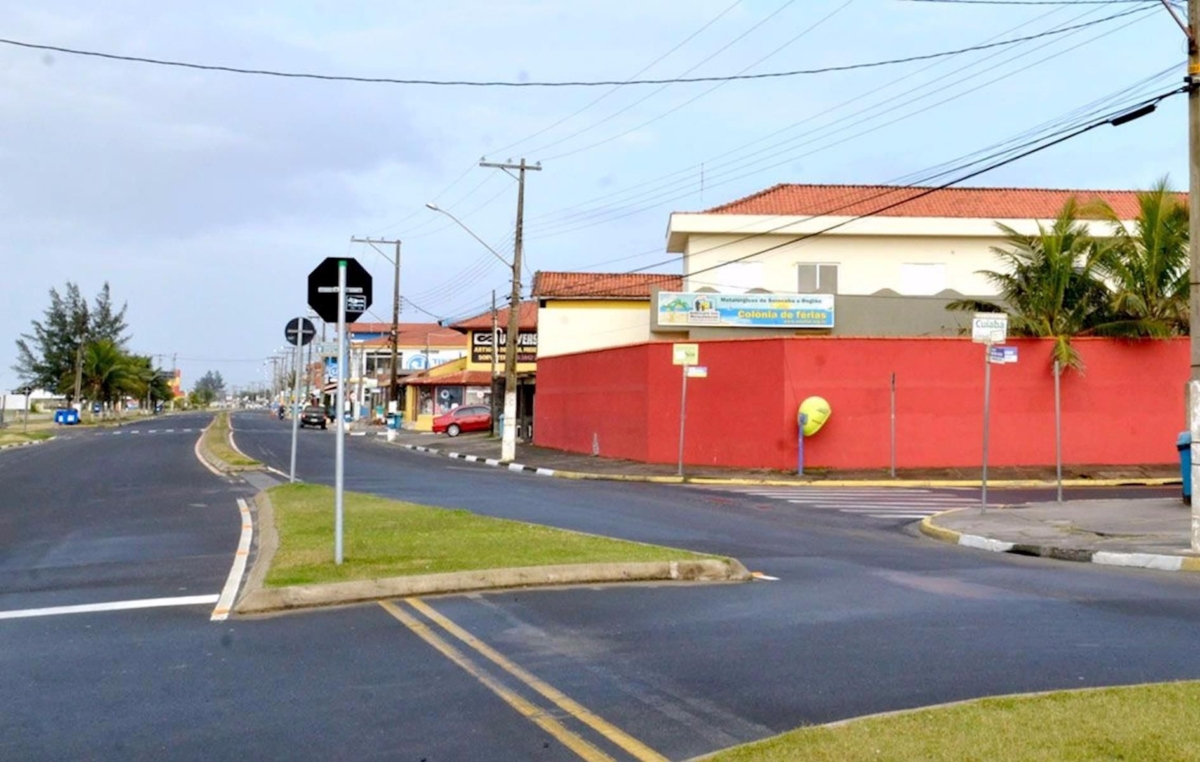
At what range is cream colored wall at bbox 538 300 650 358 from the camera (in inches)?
1986

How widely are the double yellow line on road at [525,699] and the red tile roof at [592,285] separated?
133 feet

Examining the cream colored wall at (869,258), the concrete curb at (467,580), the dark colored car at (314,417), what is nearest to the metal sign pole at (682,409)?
the cream colored wall at (869,258)

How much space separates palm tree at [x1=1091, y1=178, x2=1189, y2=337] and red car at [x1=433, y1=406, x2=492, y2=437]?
3523 cm

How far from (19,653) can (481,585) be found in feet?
12.2

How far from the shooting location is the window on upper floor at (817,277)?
42812 mm

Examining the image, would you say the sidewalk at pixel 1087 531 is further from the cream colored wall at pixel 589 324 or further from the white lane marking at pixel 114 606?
the cream colored wall at pixel 589 324

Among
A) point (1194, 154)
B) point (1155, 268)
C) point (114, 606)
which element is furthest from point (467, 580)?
point (1155, 268)

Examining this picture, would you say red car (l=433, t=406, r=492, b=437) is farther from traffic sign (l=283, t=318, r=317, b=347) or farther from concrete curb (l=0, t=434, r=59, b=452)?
traffic sign (l=283, t=318, r=317, b=347)

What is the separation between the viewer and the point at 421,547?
40.3ft

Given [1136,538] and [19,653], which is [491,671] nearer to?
[19,653]

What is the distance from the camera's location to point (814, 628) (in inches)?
348

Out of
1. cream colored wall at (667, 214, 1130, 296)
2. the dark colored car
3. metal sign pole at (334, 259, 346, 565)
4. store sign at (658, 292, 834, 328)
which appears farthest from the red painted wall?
the dark colored car

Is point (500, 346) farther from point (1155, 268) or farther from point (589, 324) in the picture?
point (1155, 268)

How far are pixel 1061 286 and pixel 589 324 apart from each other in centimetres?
2439
